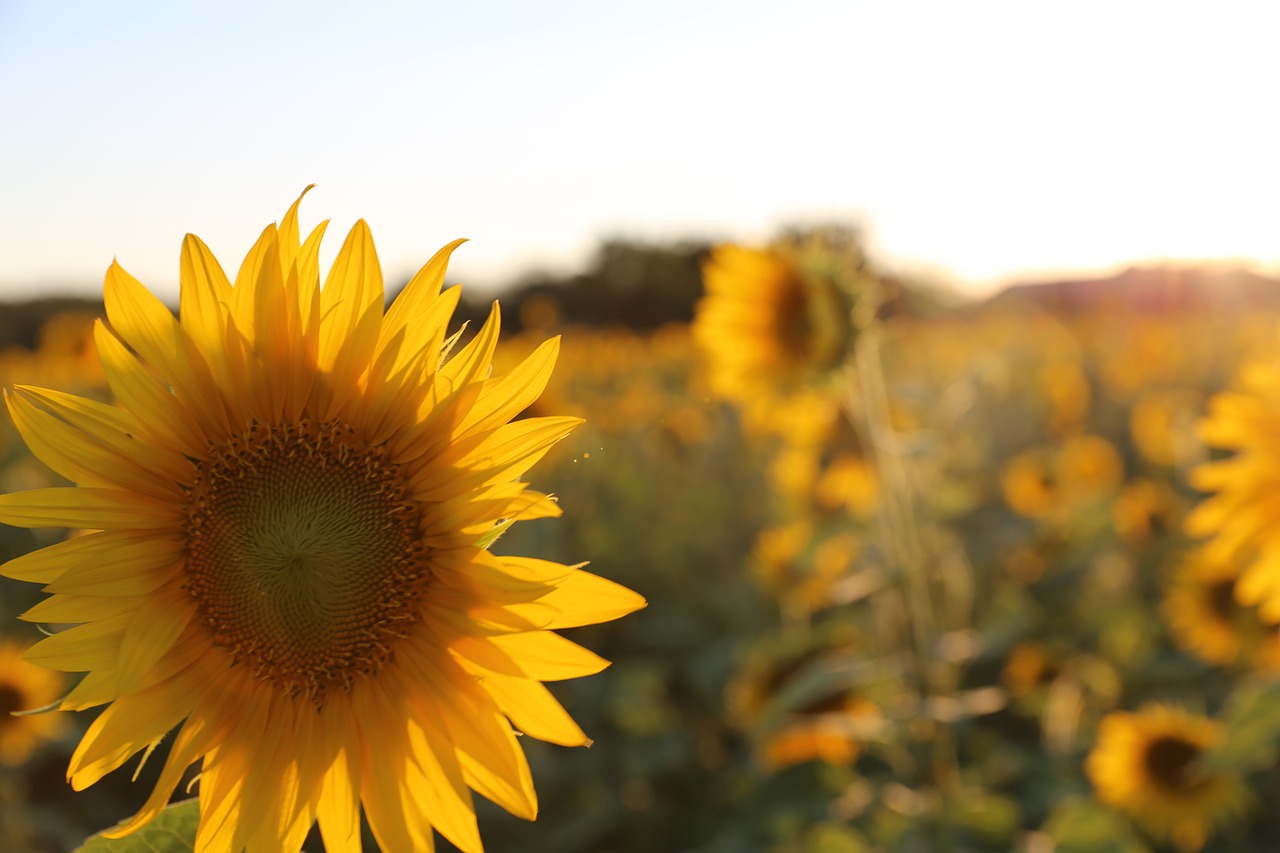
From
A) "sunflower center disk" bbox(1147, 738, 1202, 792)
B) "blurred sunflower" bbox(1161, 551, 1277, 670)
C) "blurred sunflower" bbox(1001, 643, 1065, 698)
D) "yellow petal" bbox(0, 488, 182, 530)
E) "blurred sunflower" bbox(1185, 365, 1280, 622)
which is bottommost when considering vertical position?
"blurred sunflower" bbox(1001, 643, 1065, 698)

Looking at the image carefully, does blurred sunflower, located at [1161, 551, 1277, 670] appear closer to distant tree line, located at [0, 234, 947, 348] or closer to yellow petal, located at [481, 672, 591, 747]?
yellow petal, located at [481, 672, 591, 747]

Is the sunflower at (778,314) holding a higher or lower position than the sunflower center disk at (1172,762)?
higher

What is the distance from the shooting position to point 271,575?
4.18ft

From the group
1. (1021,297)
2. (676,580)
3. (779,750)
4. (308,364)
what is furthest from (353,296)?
(1021,297)

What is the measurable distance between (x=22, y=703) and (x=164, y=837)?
327 centimetres

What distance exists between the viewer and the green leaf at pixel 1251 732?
205 centimetres

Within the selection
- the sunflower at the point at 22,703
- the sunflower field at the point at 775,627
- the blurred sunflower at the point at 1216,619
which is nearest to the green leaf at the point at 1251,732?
the sunflower field at the point at 775,627

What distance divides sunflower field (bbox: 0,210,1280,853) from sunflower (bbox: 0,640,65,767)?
0.01m

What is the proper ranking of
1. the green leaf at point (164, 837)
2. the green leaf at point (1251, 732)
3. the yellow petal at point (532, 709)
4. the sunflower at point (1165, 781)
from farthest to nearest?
1. the sunflower at point (1165, 781)
2. the green leaf at point (1251, 732)
3. the yellow petal at point (532, 709)
4. the green leaf at point (164, 837)

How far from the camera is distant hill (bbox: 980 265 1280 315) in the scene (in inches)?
574

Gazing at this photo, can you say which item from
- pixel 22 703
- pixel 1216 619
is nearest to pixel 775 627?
pixel 1216 619

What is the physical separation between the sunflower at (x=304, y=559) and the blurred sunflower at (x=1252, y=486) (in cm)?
197

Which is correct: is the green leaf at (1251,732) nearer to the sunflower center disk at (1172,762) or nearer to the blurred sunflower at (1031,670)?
the sunflower center disk at (1172,762)

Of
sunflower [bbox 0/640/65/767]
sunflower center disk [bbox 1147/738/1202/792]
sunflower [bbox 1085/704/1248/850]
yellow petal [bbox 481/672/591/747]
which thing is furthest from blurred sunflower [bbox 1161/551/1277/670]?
sunflower [bbox 0/640/65/767]
